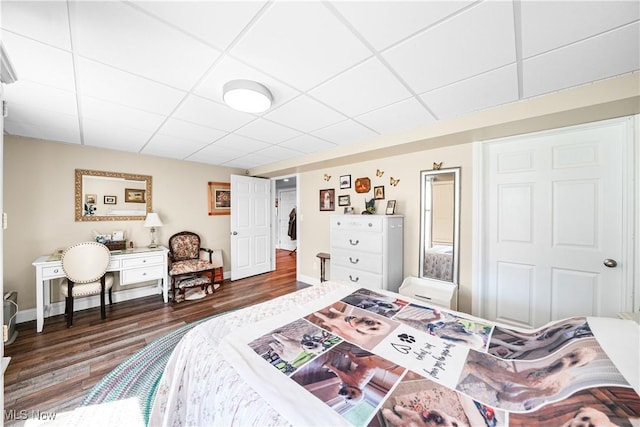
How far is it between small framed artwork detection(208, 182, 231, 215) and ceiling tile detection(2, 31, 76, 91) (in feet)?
9.19

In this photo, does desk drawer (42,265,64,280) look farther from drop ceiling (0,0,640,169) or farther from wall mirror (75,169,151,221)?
drop ceiling (0,0,640,169)

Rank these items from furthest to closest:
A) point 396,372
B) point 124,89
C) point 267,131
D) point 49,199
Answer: point 49,199 → point 267,131 → point 124,89 → point 396,372

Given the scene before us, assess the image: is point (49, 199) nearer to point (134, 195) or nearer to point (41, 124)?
point (134, 195)

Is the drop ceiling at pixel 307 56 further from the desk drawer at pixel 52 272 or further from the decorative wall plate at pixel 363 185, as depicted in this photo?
the desk drawer at pixel 52 272

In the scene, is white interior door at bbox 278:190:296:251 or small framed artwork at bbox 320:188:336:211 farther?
white interior door at bbox 278:190:296:251

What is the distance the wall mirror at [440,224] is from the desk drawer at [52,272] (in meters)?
4.30

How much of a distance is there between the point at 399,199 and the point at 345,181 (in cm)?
92

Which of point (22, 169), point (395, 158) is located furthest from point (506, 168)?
point (22, 169)

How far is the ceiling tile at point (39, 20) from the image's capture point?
3.33ft

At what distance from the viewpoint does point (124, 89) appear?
169 cm

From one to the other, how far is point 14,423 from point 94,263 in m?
1.65

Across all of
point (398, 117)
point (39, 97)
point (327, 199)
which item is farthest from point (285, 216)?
point (39, 97)

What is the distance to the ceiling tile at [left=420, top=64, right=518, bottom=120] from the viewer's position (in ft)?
5.06

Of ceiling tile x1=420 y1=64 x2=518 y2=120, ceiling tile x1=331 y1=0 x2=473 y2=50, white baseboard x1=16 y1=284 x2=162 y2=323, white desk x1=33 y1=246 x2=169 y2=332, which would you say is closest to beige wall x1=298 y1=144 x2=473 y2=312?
ceiling tile x1=420 y1=64 x2=518 y2=120
